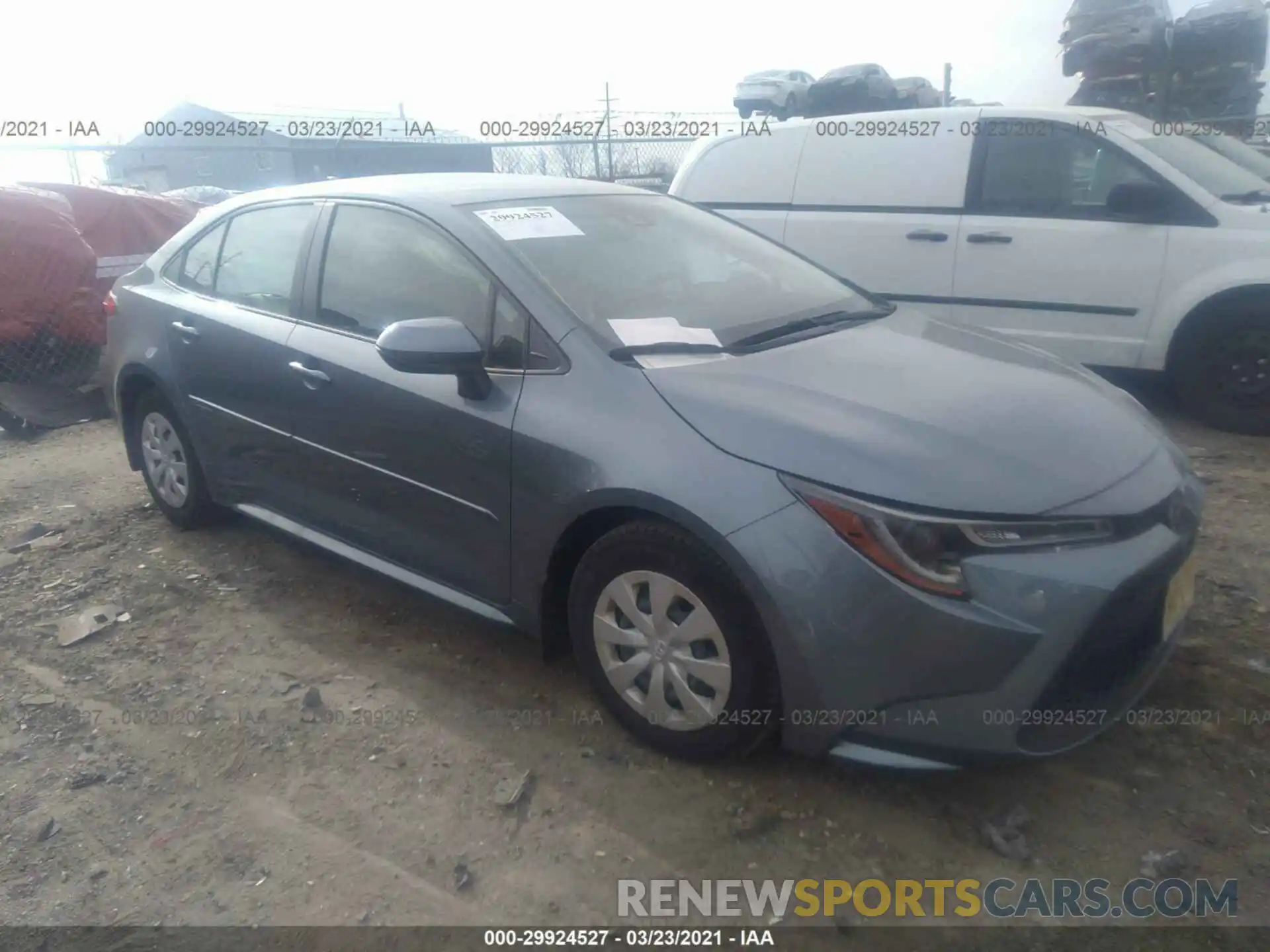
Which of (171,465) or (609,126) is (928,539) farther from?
(609,126)

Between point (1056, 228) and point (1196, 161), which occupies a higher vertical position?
point (1196, 161)

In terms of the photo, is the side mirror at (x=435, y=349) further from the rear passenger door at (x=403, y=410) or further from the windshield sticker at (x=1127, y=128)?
the windshield sticker at (x=1127, y=128)

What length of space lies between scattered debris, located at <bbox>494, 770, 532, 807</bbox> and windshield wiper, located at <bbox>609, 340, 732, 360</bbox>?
1.16m

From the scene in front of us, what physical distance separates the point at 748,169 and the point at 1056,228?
78.0 inches

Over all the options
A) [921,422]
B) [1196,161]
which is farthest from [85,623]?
[1196,161]

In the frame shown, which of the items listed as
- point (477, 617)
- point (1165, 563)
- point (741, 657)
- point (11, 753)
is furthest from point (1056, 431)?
point (11, 753)

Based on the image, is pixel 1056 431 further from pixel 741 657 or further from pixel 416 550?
pixel 416 550

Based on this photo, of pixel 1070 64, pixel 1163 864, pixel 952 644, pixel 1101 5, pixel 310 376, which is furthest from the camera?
pixel 1070 64

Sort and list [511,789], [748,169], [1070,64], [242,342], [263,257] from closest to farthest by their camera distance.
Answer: [511,789] < [242,342] < [263,257] < [748,169] < [1070,64]

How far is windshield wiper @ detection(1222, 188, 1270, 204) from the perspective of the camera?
5121 millimetres

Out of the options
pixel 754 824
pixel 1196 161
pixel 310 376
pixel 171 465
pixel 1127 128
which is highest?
pixel 1127 128

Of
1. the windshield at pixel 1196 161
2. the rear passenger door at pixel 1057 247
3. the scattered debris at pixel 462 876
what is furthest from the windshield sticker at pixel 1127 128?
the scattered debris at pixel 462 876

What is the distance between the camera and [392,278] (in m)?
3.23

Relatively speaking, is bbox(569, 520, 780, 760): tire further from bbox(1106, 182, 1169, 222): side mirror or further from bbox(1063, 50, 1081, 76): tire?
bbox(1063, 50, 1081, 76): tire
